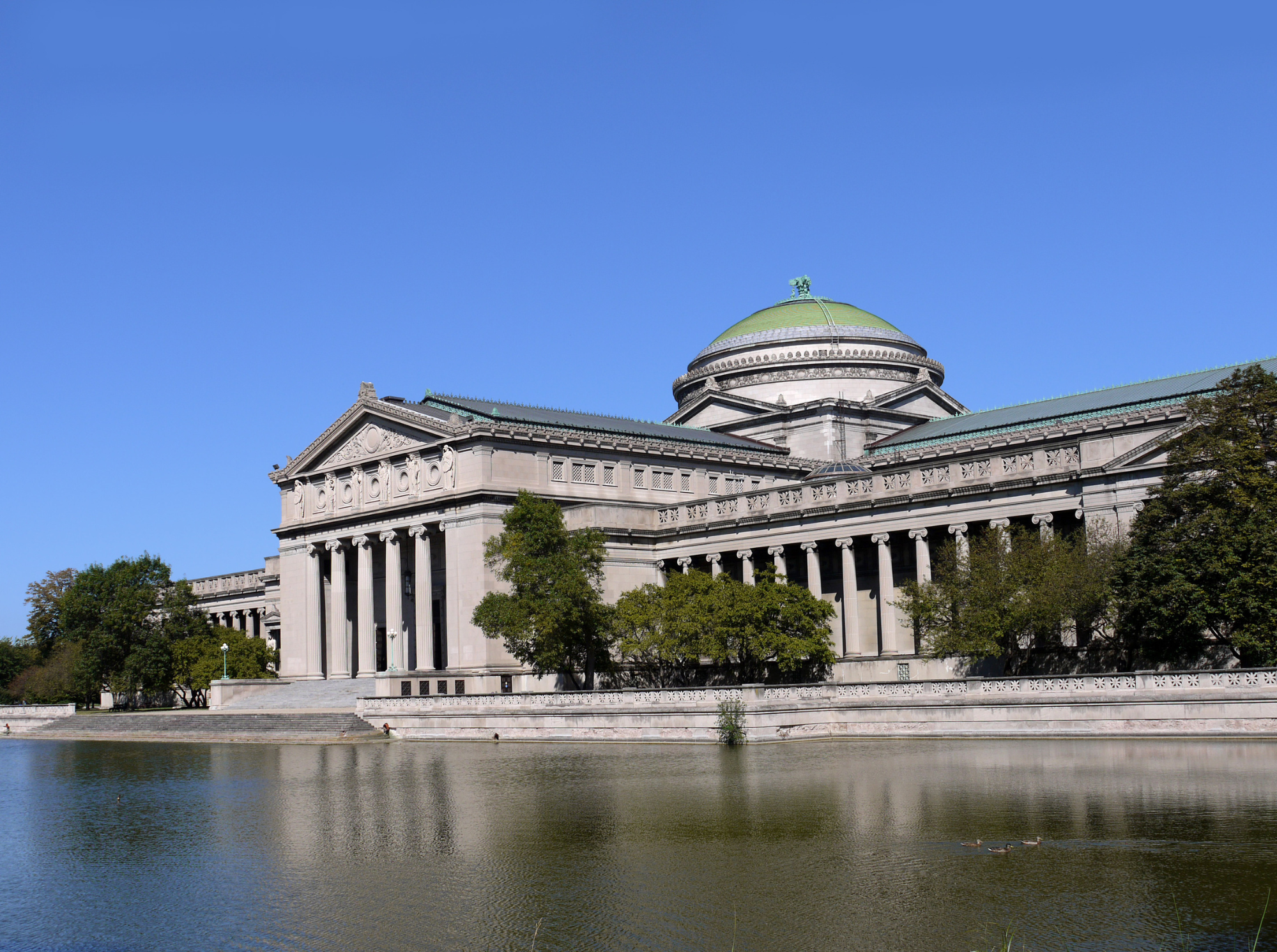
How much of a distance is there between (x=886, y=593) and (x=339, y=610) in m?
39.8

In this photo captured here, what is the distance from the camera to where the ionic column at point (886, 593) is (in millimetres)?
74250

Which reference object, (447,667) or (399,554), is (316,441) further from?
(447,667)

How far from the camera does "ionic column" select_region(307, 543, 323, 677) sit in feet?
316

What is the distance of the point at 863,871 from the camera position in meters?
21.5

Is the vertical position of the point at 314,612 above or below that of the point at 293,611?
below

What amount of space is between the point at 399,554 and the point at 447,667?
1175cm

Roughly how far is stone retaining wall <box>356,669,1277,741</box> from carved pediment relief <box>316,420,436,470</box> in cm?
2955

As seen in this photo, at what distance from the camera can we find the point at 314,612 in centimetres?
9694

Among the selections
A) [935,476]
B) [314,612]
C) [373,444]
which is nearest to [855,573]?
[935,476]

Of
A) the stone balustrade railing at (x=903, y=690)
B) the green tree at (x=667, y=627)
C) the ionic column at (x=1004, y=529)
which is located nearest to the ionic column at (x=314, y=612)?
the green tree at (x=667, y=627)

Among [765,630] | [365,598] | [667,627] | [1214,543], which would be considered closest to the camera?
[1214,543]

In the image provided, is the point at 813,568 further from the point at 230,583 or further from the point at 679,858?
the point at 230,583

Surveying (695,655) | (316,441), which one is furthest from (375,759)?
(316,441)

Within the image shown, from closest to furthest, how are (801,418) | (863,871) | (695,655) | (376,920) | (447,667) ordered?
1. (376,920)
2. (863,871)
3. (695,655)
4. (447,667)
5. (801,418)
